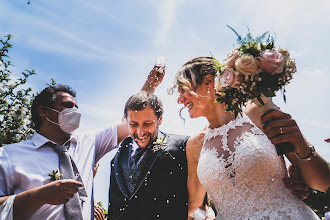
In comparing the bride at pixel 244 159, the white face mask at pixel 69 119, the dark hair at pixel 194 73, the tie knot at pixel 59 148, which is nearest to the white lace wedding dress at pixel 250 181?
the bride at pixel 244 159

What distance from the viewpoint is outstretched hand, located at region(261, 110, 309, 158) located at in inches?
85.4

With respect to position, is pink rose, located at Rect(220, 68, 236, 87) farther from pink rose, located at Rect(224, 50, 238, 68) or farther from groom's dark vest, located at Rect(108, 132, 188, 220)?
groom's dark vest, located at Rect(108, 132, 188, 220)

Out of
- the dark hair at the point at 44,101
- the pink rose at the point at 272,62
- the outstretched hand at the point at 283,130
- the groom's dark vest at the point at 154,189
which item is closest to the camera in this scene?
the outstretched hand at the point at 283,130

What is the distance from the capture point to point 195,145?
3766mm

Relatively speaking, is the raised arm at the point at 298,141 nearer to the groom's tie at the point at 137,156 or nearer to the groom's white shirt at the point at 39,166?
the groom's tie at the point at 137,156

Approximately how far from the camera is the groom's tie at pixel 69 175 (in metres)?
3.29

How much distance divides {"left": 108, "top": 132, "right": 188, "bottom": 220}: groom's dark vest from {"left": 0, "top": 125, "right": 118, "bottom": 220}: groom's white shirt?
14.0 inches

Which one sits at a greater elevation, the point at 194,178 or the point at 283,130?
the point at 283,130

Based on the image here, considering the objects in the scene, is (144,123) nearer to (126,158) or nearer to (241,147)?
(126,158)

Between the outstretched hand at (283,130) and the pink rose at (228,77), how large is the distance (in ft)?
1.30

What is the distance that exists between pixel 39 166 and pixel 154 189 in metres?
1.45

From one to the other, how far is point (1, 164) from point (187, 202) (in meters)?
2.29

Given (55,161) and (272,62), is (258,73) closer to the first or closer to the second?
(272,62)

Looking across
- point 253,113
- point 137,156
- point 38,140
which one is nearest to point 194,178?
point 137,156
